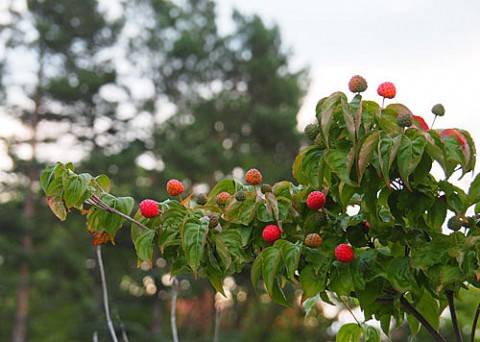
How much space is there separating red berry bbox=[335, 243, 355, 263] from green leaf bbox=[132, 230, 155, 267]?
1.46 feet

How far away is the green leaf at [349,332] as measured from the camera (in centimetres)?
184

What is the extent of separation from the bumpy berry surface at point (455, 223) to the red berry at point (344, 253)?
0.82 feet

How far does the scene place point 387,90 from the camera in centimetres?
152

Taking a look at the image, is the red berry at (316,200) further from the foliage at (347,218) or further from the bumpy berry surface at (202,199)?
the bumpy berry surface at (202,199)

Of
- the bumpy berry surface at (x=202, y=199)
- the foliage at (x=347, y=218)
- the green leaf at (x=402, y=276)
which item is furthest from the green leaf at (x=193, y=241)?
the green leaf at (x=402, y=276)

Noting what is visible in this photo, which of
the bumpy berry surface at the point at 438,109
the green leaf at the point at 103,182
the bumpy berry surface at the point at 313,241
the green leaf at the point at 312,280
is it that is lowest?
the green leaf at the point at 312,280

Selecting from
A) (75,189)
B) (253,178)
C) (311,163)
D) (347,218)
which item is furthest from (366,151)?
(75,189)

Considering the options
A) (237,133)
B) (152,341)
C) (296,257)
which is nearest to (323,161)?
(296,257)

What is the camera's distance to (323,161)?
144 cm

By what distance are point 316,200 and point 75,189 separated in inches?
22.4

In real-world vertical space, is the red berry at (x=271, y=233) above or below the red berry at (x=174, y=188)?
below

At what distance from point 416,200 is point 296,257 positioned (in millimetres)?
303

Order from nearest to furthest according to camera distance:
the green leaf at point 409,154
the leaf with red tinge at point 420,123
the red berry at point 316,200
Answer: the green leaf at point 409,154 < the leaf with red tinge at point 420,123 < the red berry at point 316,200

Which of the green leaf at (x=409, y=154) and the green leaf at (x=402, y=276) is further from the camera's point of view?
Answer: the green leaf at (x=402, y=276)
